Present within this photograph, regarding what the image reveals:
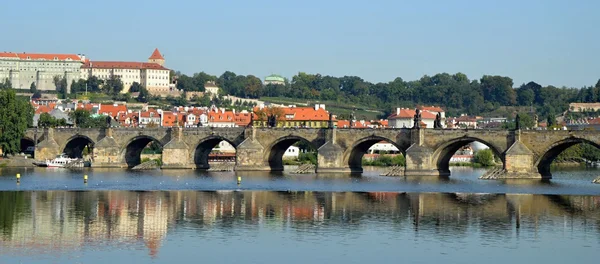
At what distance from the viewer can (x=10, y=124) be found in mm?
95062

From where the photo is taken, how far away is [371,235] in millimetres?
44094

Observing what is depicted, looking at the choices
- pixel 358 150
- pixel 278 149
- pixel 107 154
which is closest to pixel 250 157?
pixel 278 149

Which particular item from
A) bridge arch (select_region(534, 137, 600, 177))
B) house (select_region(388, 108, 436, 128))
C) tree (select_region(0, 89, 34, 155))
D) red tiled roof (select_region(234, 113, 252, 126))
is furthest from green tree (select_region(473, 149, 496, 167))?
tree (select_region(0, 89, 34, 155))

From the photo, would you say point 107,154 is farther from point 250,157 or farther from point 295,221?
point 295,221

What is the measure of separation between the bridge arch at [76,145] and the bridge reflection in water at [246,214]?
34234 mm

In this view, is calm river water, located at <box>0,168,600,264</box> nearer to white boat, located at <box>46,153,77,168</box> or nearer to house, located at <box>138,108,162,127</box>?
white boat, located at <box>46,153,77,168</box>

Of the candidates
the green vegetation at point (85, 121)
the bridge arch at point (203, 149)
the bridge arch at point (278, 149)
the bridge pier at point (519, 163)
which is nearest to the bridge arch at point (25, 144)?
the green vegetation at point (85, 121)

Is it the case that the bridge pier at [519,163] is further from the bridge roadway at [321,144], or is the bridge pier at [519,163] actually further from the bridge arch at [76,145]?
the bridge arch at [76,145]

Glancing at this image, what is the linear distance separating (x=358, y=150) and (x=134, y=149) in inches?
825

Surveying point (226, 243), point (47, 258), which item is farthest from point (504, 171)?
point (47, 258)

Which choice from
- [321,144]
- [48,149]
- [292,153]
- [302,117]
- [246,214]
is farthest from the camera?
[302,117]

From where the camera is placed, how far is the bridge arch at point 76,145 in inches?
3777

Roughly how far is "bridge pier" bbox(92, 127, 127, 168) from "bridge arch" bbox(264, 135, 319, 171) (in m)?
13.2

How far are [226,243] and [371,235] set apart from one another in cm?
627
